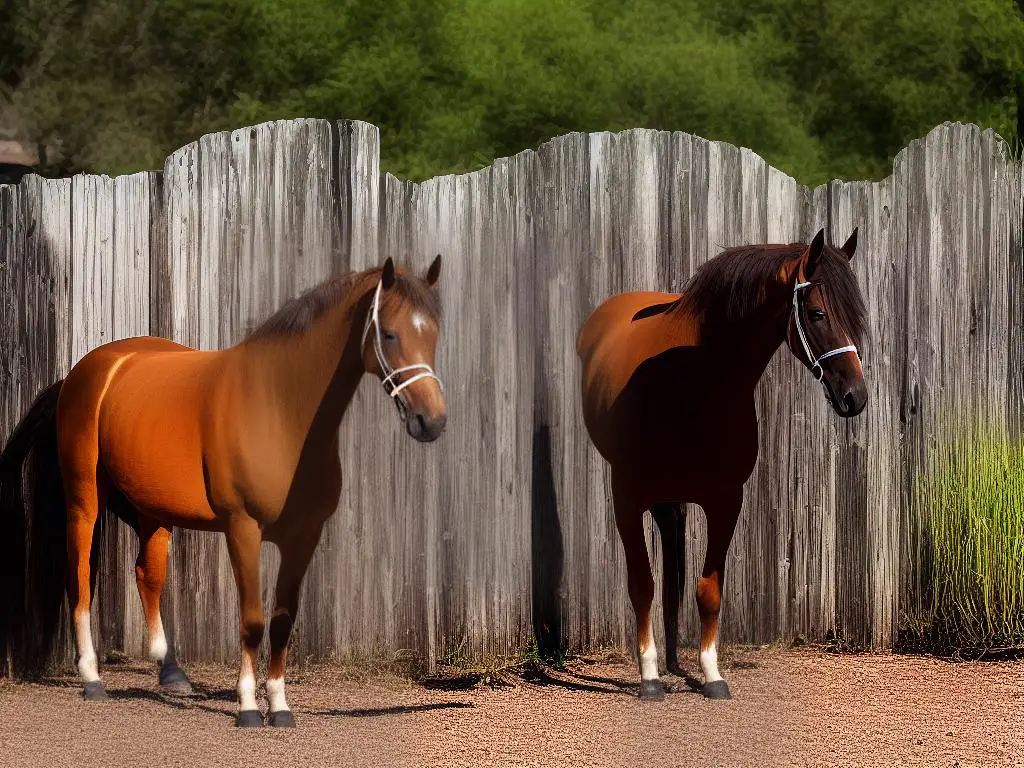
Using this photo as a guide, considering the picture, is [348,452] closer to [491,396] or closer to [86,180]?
[491,396]

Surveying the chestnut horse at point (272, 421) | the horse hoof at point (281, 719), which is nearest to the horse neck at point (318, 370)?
the chestnut horse at point (272, 421)

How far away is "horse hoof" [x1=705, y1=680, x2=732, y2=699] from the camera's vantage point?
648cm

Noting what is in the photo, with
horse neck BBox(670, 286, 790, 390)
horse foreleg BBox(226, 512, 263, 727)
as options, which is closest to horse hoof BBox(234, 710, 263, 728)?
horse foreleg BBox(226, 512, 263, 727)

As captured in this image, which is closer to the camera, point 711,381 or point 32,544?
point 711,381

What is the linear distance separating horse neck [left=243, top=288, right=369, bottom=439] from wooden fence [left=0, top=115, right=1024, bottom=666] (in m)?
1.33

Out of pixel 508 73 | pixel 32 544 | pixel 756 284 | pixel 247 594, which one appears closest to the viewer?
pixel 247 594

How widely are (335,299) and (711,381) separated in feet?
5.33

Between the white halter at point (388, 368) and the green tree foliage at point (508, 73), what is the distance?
11.8 m

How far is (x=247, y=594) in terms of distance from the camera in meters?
5.78

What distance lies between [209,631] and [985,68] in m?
15.0

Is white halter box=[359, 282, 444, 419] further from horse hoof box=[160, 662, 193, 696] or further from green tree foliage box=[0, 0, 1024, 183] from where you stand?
green tree foliage box=[0, 0, 1024, 183]

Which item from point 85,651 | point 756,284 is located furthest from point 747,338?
point 85,651

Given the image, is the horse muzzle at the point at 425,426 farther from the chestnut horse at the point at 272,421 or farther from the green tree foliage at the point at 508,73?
the green tree foliage at the point at 508,73

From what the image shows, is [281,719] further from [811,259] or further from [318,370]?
[811,259]
